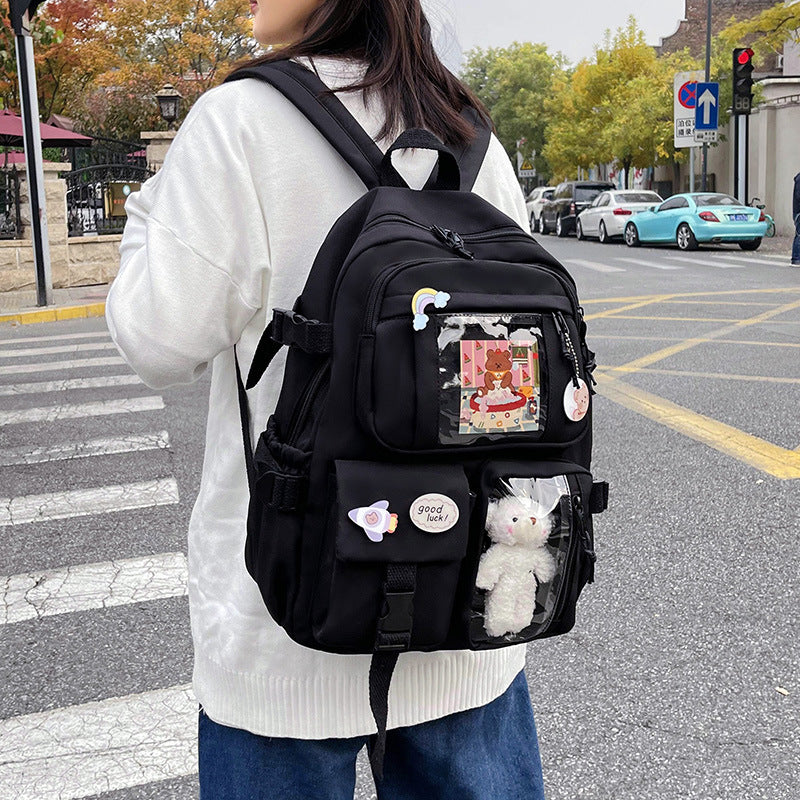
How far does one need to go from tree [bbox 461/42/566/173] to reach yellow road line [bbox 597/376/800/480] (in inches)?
2481

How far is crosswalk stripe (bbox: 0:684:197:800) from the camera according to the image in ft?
9.36

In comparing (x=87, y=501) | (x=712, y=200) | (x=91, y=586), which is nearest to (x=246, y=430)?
(x=91, y=586)

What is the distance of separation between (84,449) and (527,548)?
18.0 ft

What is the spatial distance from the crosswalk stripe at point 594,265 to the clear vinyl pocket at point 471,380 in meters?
17.5

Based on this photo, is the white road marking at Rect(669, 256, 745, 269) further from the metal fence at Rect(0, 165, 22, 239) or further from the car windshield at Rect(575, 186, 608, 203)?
the car windshield at Rect(575, 186, 608, 203)

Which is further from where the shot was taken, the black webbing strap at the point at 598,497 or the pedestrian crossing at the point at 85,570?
the pedestrian crossing at the point at 85,570

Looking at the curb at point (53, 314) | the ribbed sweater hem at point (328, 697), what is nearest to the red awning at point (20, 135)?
the curb at point (53, 314)

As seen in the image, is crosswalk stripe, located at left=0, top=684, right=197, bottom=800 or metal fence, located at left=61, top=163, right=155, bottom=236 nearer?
crosswalk stripe, located at left=0, top=684, right=197, bottom=800

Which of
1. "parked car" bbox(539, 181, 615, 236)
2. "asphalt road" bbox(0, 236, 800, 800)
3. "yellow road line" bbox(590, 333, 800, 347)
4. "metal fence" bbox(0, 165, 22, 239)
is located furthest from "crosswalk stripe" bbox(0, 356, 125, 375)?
"parked car" bbox(539, 181, 615, 236)

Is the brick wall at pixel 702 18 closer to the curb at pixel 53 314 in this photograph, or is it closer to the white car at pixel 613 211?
the white car at pixel 613 211

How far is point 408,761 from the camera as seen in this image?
1559 mm

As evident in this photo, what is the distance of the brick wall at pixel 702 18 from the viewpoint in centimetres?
5741

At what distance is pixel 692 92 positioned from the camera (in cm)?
2905

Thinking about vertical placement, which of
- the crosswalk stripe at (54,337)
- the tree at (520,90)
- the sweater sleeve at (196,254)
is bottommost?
the crosswalk stripe at (54,337)
